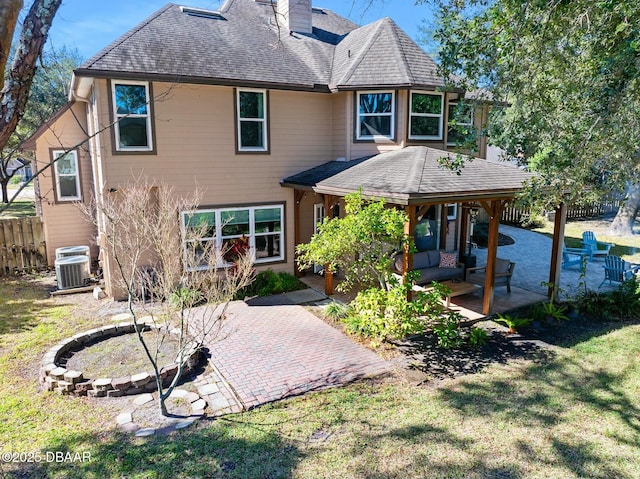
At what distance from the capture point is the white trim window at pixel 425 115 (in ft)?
41.7

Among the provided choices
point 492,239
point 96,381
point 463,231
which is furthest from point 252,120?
point 96,381

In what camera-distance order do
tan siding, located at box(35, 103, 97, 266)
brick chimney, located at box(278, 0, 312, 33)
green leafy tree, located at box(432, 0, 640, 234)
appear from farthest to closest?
brick chimney, located at box(278, 0, 312, 33)
tan siding, located at box(35, 103, 97, 266)
green leafy tree, located at box(432, 0, 640, 234)

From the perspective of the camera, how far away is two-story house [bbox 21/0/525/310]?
35.0ft

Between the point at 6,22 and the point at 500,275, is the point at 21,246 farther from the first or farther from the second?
the point at 500,275

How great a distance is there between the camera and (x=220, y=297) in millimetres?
6684

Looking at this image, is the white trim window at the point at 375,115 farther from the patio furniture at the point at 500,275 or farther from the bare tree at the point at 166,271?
the bare tree at the point at 166,271

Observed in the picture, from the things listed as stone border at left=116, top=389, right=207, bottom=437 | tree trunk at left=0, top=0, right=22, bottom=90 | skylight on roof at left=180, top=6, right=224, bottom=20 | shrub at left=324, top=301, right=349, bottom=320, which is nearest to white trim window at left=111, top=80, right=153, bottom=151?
skylight on roof at left=180, top=6, right=224, bottom=20

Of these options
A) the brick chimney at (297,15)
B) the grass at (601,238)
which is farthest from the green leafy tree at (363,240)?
the grass at (601,238)

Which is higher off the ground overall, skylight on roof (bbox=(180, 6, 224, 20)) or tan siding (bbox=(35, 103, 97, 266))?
skylight on roof (bbox=(180, 6, 224, 20))

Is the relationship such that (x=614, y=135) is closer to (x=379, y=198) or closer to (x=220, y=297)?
(x=379, y=198)

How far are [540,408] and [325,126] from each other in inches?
396

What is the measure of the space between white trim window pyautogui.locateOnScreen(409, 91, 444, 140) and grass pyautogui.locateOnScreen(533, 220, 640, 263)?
9211mm

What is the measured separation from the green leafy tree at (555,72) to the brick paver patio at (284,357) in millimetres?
5032

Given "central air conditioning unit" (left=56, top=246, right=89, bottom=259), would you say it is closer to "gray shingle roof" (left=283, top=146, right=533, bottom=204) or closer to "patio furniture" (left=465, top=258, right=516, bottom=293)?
"gray shingle roof" (left=283, top=146, right=533, bottom=204)
